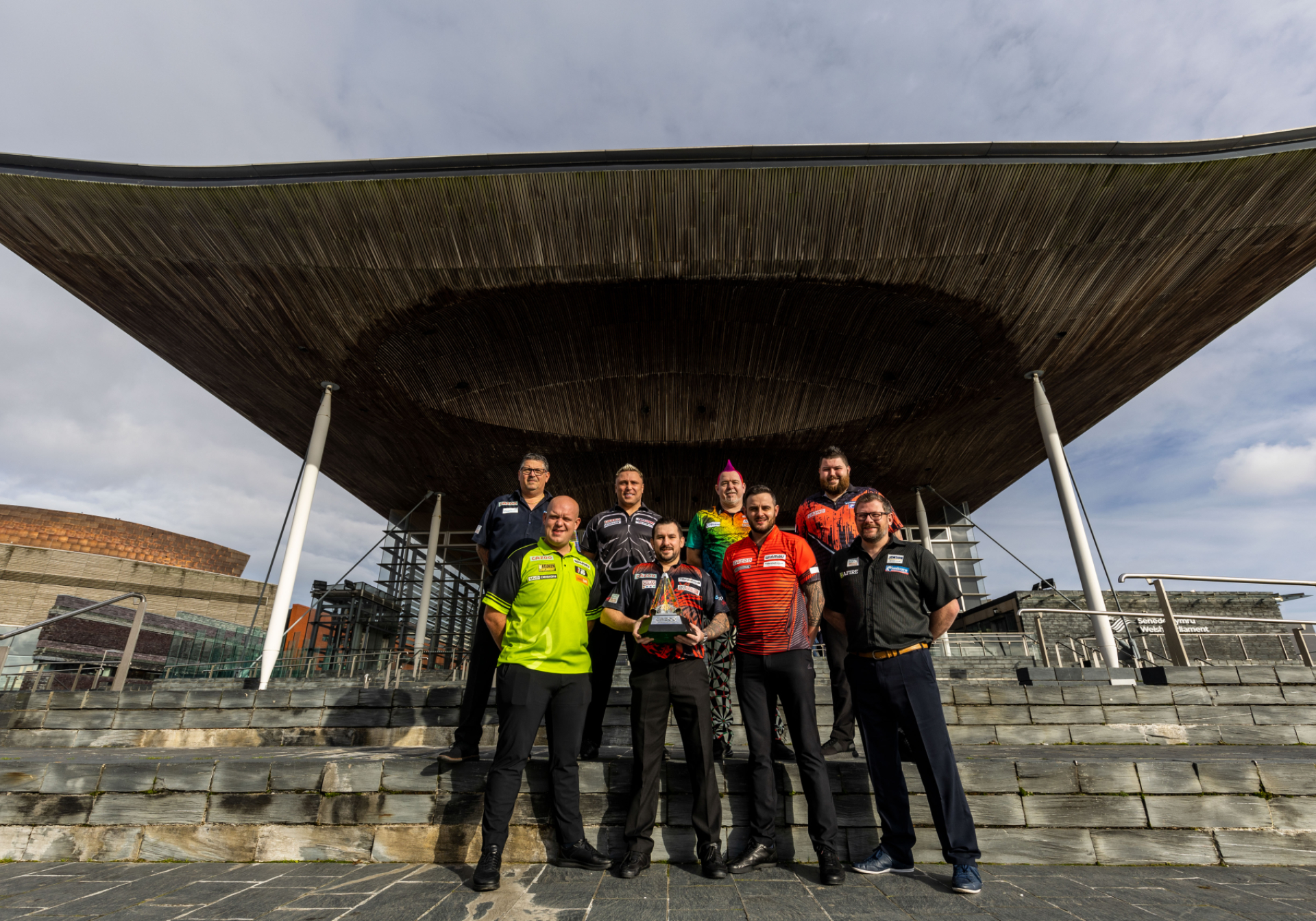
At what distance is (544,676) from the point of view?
307cm

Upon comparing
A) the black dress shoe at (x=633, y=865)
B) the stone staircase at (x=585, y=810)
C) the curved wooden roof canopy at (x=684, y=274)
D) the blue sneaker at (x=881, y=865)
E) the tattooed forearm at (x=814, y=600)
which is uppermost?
the curved wooden roof canopy at (x=684, y=274)

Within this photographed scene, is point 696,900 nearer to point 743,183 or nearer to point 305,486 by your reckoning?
point 743,183

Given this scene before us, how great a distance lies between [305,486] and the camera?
1194 centimetres

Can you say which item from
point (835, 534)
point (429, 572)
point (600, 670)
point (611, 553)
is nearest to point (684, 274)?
point (835, 534)

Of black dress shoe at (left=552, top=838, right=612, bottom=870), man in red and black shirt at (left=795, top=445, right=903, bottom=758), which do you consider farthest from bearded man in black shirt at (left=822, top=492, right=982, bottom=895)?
black dress shoe at (left=552, top=838, right=612, bottom=870)

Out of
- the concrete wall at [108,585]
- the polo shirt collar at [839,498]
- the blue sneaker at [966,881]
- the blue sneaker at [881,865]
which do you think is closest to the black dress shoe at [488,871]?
the blue sneaker at [881,865]

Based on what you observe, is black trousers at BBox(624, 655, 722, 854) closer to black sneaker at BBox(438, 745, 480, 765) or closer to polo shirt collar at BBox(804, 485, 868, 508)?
black sneaker at BBox(438, 745, 480, 765)

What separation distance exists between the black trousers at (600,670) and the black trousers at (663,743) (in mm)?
657

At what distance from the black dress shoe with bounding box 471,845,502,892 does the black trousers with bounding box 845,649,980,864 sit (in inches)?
74.5

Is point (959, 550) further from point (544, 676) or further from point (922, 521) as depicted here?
point (544, 676)

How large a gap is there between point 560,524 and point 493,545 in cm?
95

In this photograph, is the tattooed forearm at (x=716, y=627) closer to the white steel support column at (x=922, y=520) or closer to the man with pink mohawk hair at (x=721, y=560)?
the man with pink mohawk hair at (x=721, y=560)

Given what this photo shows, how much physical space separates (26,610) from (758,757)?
33.5 metres

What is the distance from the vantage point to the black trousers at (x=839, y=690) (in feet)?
12.8
